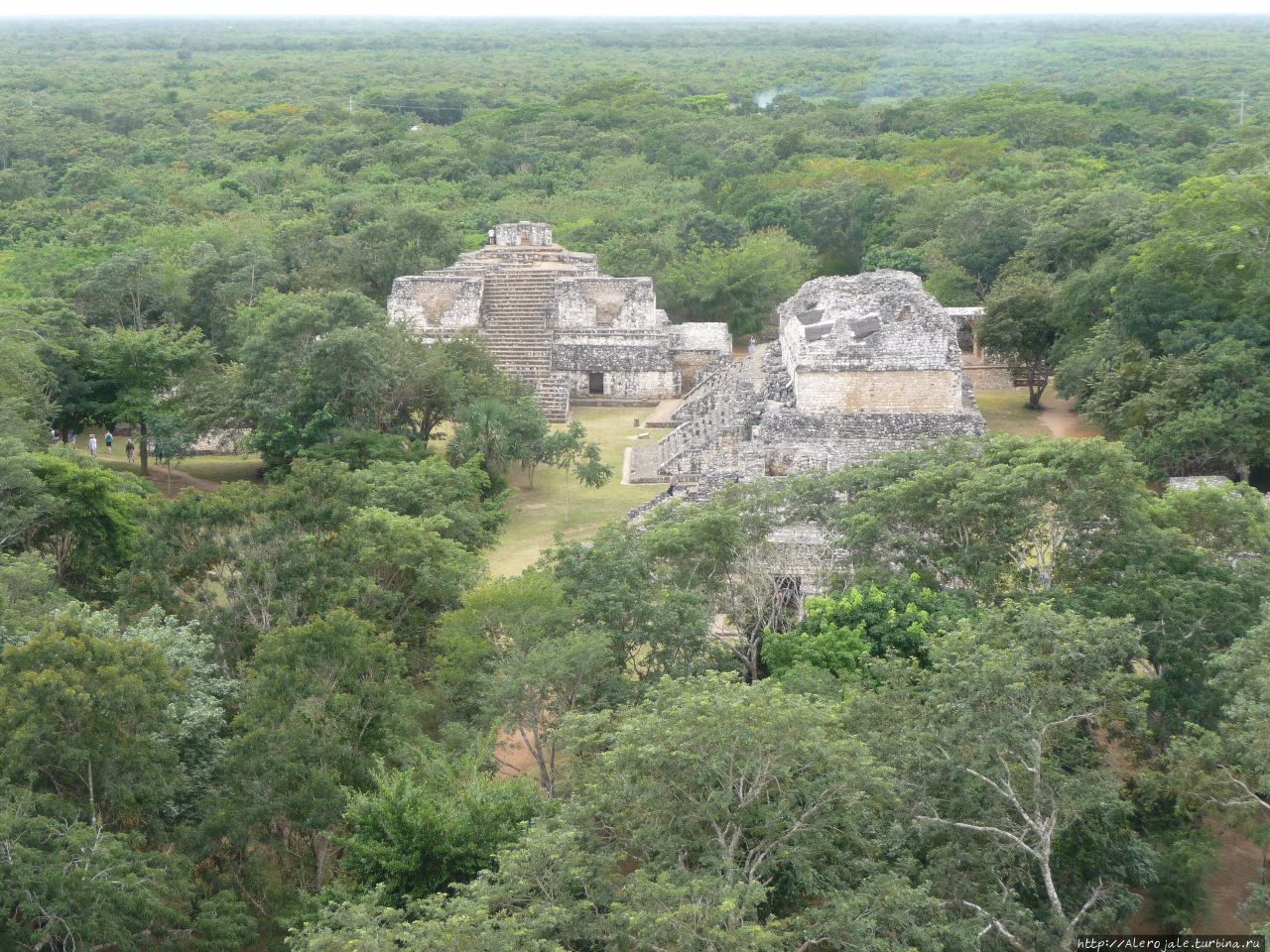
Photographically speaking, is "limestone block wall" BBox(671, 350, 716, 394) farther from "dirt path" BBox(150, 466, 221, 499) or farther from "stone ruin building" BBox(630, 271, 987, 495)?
"dirt path" BBox(150, 466, 221, 499)

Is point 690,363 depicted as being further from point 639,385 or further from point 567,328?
point 567,328

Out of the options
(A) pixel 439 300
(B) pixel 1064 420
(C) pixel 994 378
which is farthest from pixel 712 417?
(A) pixel 439 300

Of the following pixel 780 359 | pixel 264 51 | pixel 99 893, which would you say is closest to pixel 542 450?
pixel 780 359

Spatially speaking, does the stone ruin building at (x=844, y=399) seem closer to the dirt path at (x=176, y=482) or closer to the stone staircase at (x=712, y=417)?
the stone staircase at (x=712, y=417)

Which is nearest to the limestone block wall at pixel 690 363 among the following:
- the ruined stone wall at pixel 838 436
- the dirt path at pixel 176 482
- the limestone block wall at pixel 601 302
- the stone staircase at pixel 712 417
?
the limestone block wall at pixel 601 302

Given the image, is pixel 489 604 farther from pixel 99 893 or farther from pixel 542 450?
pixel 542 450

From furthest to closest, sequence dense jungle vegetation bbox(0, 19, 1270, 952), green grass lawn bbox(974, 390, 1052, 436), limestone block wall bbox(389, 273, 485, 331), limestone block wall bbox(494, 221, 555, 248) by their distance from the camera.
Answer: limestone block wall bbox(494, 221, 555, 248)
limestone block wall bbox(389, 273, 485, 331)
green grass lawn bbox(974, 390, 1052, 436)
dense jungle vegetation bbox(0, 19, 1270, 952)

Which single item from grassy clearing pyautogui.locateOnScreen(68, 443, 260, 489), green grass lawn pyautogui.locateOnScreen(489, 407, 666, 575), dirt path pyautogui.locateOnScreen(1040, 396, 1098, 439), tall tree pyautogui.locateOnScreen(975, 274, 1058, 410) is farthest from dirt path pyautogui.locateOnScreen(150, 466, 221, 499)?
tall tree pyautogui.locateOnScreen(975, 274, 1058, 410)
